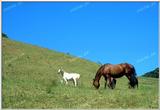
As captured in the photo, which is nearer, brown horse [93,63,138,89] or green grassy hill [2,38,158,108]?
green grassy hill [2,38,158,108]

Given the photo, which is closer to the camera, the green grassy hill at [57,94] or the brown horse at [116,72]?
the green grassy hill at [57,94]

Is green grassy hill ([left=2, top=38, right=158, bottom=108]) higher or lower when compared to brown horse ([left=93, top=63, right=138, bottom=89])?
lower

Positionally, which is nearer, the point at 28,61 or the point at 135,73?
the point at 135,73

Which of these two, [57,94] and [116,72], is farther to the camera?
[116,72]

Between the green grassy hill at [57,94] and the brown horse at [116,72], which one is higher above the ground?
the brown horse at [116,72]

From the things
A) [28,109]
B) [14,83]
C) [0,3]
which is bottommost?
[28,109]

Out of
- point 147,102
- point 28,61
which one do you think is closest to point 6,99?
point 147,102

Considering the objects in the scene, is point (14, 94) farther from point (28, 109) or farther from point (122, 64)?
point (122, 64)

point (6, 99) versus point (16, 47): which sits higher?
point (16, 47)

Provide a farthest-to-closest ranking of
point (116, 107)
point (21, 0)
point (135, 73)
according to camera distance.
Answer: point (135, 73)
point (116, 107)
point (21, 0)

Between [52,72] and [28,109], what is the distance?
1381cm

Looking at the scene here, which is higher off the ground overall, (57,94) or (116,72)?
(116,72)

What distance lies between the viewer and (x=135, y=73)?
25.4m

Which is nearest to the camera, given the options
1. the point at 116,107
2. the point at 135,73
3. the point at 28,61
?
the point at 116,107
